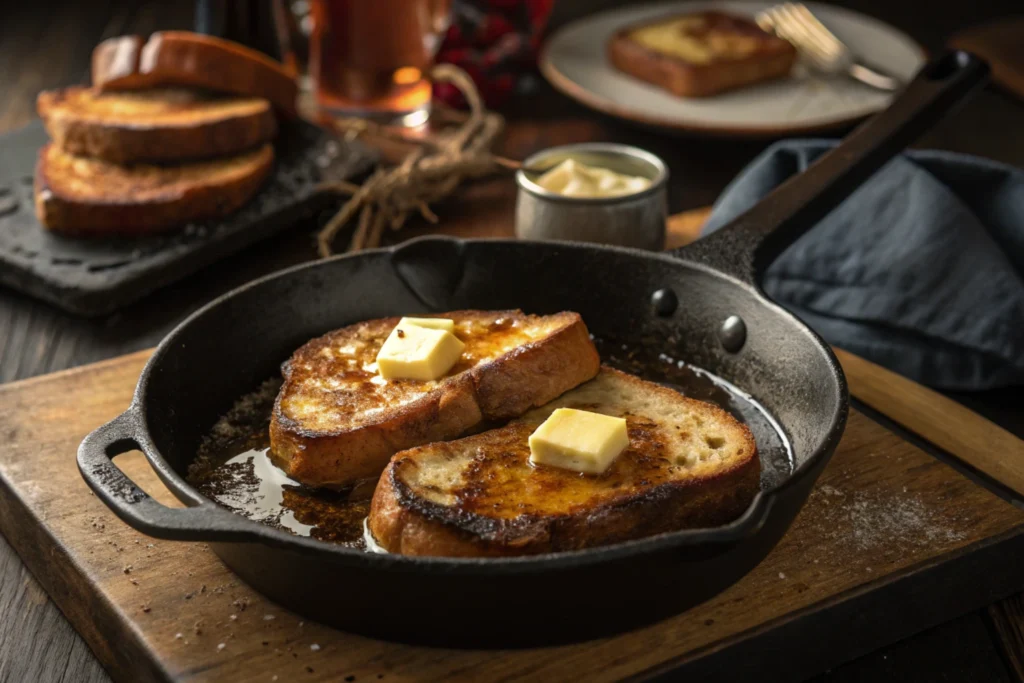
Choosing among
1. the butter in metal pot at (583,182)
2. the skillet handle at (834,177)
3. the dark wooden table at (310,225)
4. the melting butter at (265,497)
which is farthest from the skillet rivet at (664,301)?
the melting butter at (265,497)

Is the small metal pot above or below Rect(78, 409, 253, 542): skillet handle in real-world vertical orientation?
below

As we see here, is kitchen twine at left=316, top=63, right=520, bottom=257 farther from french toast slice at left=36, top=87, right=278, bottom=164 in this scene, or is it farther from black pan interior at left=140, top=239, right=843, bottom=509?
black pan interior at left=140, top=239, right=843, bottom=509

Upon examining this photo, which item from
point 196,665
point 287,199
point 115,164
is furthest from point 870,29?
point 196,665

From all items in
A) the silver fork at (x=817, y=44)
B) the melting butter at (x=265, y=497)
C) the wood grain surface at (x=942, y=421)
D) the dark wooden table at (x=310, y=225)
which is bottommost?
the dark wooden table at (x=310, y=225)

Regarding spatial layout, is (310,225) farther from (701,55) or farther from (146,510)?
(146,510)

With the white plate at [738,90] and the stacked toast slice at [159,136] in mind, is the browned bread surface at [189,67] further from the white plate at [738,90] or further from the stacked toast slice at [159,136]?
the white plate at [738,90]

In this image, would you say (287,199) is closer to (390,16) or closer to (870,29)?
(390,16)

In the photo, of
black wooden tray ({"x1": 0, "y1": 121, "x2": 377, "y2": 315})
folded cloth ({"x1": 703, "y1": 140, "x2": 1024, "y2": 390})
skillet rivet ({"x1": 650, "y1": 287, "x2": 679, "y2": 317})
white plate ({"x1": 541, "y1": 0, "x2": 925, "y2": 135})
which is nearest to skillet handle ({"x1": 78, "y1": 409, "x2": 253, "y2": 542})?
skillet rivet ({"x1": 650, "y1": 287, "x2": 679, "y2": 317})
